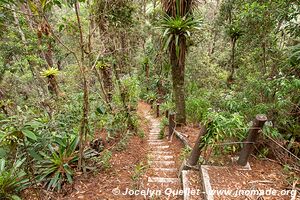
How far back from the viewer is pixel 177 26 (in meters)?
4.62

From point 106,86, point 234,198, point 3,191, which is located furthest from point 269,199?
point 106,86

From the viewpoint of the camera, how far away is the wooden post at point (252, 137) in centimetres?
262

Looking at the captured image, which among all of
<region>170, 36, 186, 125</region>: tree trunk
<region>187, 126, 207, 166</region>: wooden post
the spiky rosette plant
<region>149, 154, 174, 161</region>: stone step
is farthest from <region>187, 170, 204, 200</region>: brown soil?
the spiky rosette plant

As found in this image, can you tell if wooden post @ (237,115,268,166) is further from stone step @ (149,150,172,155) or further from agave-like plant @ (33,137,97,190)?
agave-like plant @ (33,137,97,190)

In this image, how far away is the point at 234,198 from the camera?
2.41 metres

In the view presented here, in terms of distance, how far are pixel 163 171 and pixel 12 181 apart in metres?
2.48

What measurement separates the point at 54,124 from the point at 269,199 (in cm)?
329

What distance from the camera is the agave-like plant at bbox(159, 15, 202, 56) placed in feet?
15.1

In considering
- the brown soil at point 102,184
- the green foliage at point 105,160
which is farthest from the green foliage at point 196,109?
the green foliage at point 105,160

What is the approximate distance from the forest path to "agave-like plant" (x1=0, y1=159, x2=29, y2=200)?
194 cm

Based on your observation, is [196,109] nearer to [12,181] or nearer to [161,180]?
[161,180]

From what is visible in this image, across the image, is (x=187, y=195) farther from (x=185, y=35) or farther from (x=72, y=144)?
(x=185, y=35)

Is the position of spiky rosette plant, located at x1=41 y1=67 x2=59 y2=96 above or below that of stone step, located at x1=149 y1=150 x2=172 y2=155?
above

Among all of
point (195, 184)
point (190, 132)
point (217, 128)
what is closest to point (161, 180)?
point (195, 184)
